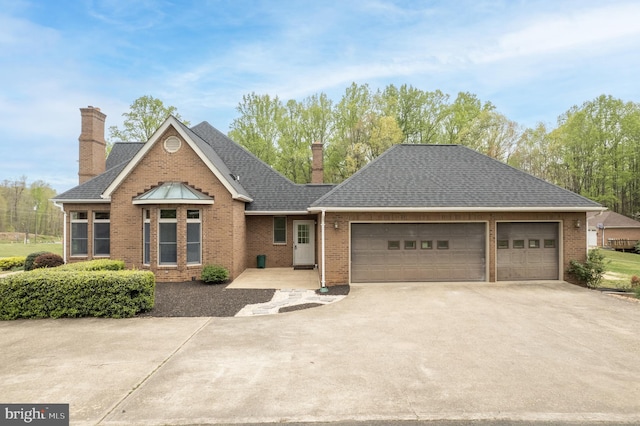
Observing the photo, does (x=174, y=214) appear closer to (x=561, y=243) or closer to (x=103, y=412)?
(x=103, y=412)

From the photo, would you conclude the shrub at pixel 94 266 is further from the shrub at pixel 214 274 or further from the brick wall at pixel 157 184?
the shrub at pixel 214 274

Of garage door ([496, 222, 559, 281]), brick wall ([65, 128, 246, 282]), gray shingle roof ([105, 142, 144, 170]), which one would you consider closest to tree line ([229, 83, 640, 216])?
gray shingle roof ([105, 142, 144, 170])

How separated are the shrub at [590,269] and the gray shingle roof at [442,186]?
1986mm

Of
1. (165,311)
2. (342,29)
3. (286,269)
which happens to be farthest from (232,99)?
(165,311)

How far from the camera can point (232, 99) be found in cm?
3509

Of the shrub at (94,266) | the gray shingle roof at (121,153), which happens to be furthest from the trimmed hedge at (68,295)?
the gray shingle roof at (121,153)

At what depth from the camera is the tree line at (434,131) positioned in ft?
111

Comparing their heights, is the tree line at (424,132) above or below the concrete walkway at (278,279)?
above

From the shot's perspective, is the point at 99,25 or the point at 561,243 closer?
the point at 561,243

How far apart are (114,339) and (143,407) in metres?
3.46

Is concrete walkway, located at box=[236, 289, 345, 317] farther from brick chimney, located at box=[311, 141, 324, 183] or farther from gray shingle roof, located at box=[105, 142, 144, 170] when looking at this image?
gray shingle roof, located at box=[105, 142, 144, 170]

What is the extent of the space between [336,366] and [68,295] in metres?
7.62

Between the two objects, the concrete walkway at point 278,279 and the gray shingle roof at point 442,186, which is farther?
the concrete walkway at point 278,279

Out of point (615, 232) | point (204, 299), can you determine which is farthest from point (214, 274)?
point (615, 232)
